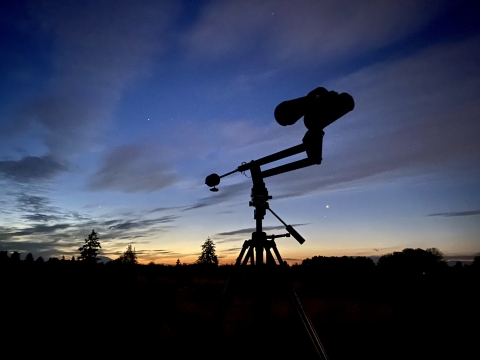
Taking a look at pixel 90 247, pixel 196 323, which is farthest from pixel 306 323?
pixel 90 247

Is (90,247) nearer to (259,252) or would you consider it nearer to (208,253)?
(208,253)

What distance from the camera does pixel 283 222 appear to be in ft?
10.7

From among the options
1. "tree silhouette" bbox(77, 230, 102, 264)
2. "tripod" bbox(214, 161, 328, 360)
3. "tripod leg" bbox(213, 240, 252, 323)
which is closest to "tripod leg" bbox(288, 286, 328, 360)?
"tripod" bbox(214, 161, 328, 360)

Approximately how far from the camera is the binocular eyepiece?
269 cm

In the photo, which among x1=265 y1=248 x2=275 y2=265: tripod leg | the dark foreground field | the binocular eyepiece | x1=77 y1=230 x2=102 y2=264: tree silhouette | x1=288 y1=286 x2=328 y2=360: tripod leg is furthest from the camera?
x1=77 y1=230 x2=102 y2=264: tree silhouette

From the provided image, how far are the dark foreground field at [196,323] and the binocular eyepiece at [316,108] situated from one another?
230 cm

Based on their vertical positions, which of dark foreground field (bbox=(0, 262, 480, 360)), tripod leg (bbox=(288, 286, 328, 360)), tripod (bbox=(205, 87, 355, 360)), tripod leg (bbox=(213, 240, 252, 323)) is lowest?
dark foreground field (bbox=(0, 262, 480, 360))

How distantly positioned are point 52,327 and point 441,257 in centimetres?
4610

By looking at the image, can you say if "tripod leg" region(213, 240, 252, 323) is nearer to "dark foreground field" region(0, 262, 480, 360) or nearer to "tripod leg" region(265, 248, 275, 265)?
"dark foreground field" region(0, 262, 480, 360)

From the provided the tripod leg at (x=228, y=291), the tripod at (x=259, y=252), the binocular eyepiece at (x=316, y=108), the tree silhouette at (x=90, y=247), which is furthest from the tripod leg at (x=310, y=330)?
the tree silhouette at (x=90, y=247)

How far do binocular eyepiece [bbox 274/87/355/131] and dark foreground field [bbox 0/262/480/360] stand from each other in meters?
2.30

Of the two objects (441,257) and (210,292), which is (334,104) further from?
(441,257)

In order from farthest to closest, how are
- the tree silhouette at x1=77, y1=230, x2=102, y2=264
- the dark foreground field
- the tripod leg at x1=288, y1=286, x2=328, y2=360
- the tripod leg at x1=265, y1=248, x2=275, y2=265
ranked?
the tree silhouette at x1=77, y1=230, x2=102, y2=264 → the dark foreground field → the tripod leg at x1=265, y1=248, x2=275, y2=265 → the tripod leg at x1=288, y1=286, x2=328, y2=360

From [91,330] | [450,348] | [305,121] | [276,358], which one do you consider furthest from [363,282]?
[305,121]
